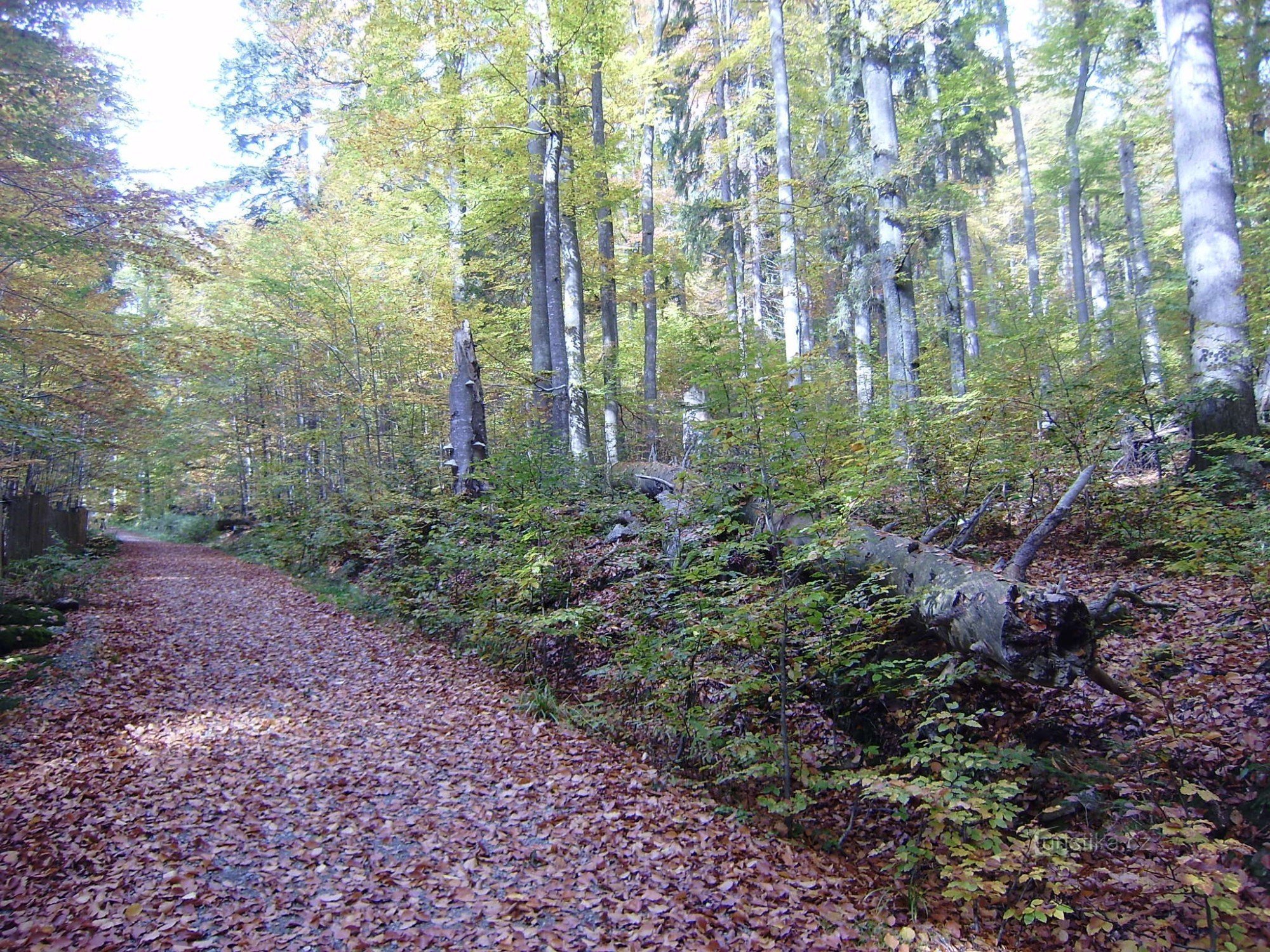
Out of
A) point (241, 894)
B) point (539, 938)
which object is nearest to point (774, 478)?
point (539, 938)

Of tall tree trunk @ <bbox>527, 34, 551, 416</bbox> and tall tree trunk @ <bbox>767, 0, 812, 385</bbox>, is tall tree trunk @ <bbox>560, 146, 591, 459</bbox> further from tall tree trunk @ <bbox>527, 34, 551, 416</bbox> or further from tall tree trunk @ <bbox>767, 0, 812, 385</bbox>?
tall tree trunk @ <bbox>767, 0, 812, 385</bbox>

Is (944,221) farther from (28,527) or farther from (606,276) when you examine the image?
(28,527)

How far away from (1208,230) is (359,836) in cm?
1026

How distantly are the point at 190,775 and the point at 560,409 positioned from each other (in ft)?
26.4

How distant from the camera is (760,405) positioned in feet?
17.2

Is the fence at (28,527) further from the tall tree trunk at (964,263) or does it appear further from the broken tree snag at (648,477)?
the tall tree trunk at (964,263)

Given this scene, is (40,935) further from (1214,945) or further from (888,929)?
(1214,945)

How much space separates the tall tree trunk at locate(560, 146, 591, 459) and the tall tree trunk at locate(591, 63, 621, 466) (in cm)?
57

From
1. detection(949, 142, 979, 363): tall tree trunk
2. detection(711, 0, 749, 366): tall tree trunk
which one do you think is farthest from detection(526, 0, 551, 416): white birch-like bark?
detection(949, 142, 979, 363): tall tree trunk

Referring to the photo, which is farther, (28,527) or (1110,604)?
(28,527)

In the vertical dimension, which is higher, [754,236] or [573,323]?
[754,236]

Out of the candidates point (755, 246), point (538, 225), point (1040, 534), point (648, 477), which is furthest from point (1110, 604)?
point (755, 246)

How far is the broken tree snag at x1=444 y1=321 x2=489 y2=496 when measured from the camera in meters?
12.0

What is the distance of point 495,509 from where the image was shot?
29.4ft
